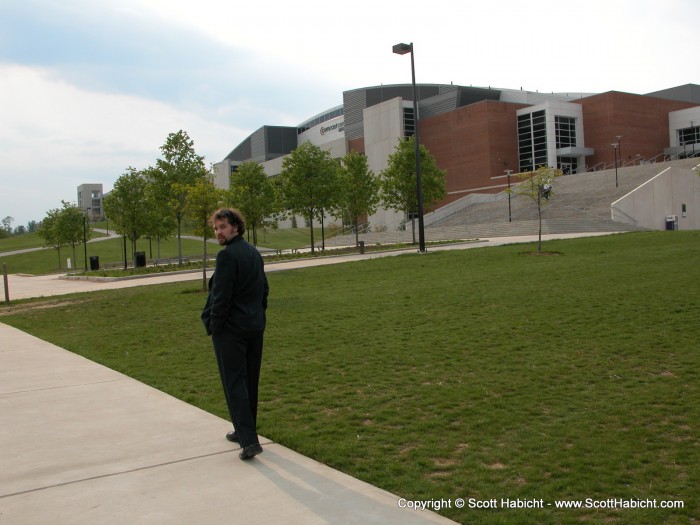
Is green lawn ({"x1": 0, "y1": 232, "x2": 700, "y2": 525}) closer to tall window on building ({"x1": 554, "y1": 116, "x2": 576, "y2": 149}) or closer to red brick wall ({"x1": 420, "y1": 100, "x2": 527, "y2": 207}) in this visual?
red brick wall ({"x1": 420, "y1": 100, "x2": 527, "y2": 207})

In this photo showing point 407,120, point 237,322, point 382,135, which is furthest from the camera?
point 382,135

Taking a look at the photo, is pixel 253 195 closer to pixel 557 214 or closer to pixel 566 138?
pixel 557 214

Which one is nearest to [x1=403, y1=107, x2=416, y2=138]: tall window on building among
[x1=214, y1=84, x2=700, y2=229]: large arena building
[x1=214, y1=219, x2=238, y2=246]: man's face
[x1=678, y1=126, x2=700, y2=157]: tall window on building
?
[x1=214, y1=84, x2=700, y2=229]: large arena building

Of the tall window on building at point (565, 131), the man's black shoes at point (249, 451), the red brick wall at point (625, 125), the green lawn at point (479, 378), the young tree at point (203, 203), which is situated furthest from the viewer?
the tall window on building at point (565, 131)

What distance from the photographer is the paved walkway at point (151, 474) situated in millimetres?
3549

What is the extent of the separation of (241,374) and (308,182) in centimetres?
3122

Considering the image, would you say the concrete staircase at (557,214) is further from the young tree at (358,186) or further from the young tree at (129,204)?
the young tree at (129,204)

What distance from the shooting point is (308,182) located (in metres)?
35.5

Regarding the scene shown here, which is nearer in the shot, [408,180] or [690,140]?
[408,180]

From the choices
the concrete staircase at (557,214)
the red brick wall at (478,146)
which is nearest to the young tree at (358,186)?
the concrete staircase at (557,214)

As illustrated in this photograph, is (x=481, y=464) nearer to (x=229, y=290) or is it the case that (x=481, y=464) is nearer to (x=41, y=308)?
(x=229, y=290)

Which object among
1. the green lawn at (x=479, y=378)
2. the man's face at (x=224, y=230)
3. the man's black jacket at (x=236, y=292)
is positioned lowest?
the green lawn at (x=479, y=378)

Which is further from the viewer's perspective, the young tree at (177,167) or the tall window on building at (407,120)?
the tall window on building at (407,120)

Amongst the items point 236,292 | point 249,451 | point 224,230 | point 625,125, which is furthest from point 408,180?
point 625,125
